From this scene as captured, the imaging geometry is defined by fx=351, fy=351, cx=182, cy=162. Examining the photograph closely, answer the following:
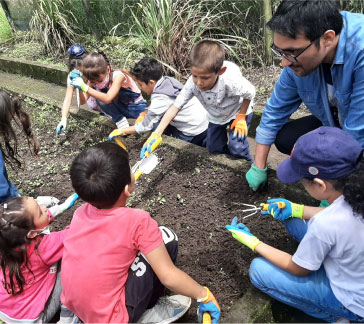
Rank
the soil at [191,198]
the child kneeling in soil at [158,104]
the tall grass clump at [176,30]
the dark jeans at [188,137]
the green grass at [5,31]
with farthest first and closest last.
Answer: the green grass at [5,31], the tall grass clump at [176,30], the dark jeans at [188,137], the child kneeling in soil at [158,104], the soil at [191,198]

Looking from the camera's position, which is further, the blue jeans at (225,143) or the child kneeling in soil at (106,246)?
the blue jeans at (225,143)

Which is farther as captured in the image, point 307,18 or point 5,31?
point 5,31

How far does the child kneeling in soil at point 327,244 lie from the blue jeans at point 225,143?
1.12m

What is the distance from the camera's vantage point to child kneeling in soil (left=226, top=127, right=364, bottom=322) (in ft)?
4.22

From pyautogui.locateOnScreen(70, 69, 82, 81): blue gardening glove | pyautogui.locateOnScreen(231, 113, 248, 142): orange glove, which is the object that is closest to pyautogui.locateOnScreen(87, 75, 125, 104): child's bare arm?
pyautogui.locateOnScreen(70, 69, 82, 81): blue gardening glove

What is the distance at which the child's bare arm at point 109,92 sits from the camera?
3107 millimetres

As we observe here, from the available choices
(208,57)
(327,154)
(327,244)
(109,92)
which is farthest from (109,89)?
(327,244)

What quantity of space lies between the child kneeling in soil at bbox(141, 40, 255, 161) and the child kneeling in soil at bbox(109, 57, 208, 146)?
27 cm

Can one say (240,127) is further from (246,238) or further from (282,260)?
(282,260)

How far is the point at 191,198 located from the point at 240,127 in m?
0.64

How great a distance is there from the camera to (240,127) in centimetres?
258

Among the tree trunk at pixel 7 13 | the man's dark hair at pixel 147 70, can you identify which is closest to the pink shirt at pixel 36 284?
the man's dark hair at pixel 147 70

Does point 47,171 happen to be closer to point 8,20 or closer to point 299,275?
point 299,275

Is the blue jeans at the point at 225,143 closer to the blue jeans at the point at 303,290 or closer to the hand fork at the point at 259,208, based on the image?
the hand fork at the point at 259,208
